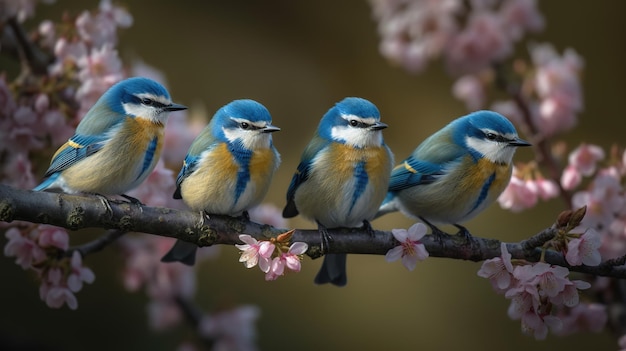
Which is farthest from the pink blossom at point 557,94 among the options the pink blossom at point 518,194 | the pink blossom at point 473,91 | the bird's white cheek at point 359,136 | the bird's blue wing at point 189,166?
the bird's blue wing at point 189,166

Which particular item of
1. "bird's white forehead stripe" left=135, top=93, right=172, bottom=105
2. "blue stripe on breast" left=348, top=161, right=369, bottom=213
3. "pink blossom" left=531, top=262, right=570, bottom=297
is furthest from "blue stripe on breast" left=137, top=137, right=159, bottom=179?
"pink blossom" left=531, top=262, right=570, bottom=297

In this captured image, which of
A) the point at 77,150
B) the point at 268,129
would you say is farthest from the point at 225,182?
the point at 77,150

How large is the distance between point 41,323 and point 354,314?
59.6 inches

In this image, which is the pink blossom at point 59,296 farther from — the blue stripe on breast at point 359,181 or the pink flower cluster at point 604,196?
the pink flower cluster at point 604,196

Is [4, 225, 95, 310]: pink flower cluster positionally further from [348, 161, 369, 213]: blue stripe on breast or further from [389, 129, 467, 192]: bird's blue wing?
[389, 129, 467, 192]: bird's blue wing

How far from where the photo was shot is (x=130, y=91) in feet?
6.41

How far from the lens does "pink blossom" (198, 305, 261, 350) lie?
9.10ft

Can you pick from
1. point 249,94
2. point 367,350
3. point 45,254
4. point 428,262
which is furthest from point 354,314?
point 45,254

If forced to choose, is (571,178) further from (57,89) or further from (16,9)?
(16,9)

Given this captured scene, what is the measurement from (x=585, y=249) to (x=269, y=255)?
68cm

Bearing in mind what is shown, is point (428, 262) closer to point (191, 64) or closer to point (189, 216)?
point (191, 64)

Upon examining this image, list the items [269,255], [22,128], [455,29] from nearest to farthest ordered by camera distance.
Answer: [269,255] → [22,128] → [455,29]

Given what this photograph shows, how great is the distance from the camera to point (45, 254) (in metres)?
1.95

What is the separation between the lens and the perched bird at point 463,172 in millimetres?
2033
